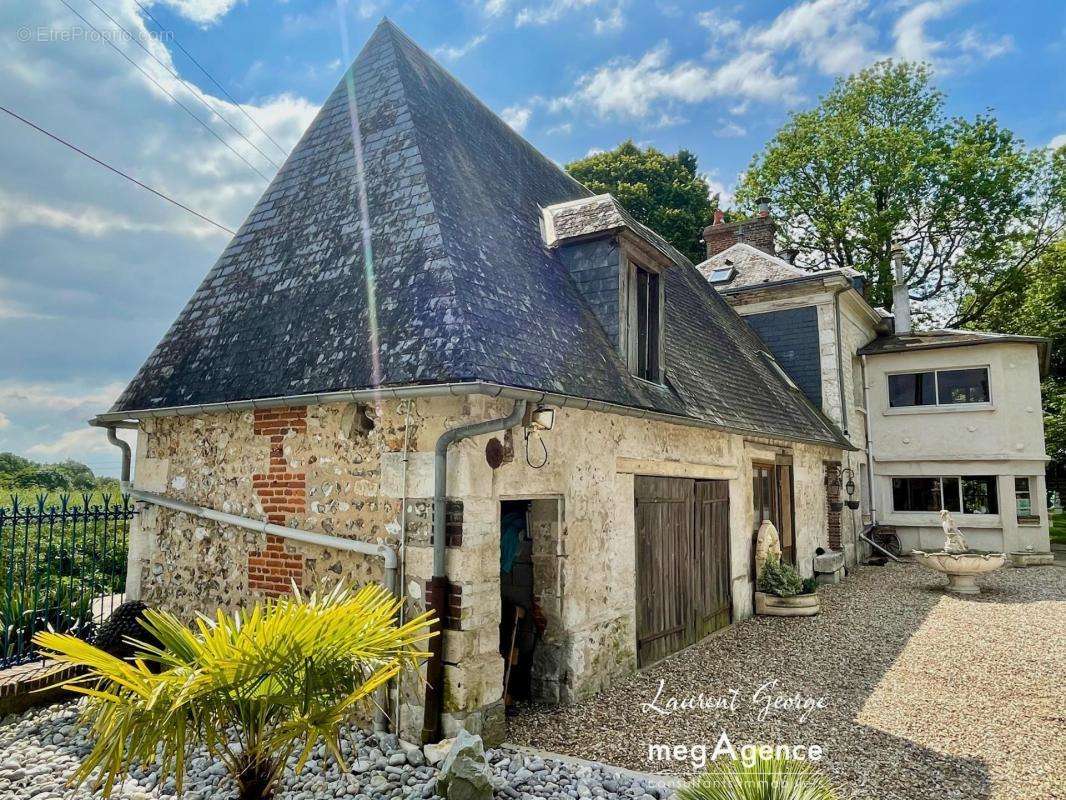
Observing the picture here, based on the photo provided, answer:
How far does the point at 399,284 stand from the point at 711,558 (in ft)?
18.5

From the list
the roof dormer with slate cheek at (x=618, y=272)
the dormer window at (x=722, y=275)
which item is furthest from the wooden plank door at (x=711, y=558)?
the dormer window at (x=722, y=275)

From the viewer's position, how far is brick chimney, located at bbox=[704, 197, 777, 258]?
18797 millimetres

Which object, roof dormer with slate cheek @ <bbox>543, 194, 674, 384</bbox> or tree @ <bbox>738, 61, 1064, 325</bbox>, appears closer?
roof dormer with slate cheek @ <bbox>543, 194, 674, 384</bbox>

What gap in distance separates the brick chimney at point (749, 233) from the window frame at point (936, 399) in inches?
189

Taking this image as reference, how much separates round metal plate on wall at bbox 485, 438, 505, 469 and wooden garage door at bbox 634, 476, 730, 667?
2405 millimetres

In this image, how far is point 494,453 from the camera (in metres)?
5.03

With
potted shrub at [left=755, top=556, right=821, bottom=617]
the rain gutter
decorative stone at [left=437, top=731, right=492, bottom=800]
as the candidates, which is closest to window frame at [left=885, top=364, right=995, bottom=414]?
potted shrub at [left=755, top=556, right=821, bottom=617]

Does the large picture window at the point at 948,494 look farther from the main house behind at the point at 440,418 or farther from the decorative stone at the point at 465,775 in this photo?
the decorative stone at the point at 465,775

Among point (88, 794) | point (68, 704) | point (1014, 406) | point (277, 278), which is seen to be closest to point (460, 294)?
point (277, 278)

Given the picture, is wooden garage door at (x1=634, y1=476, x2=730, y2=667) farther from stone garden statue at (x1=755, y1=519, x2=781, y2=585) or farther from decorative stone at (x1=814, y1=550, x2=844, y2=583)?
decorative stone at (x1=814, y1=550, x2=844, y2=583)

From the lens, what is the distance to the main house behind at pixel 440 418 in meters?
4.88

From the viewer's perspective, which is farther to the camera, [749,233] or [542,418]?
[749,233]

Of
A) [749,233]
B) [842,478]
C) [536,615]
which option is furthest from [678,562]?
[749,233]

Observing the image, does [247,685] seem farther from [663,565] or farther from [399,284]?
[663,565]
